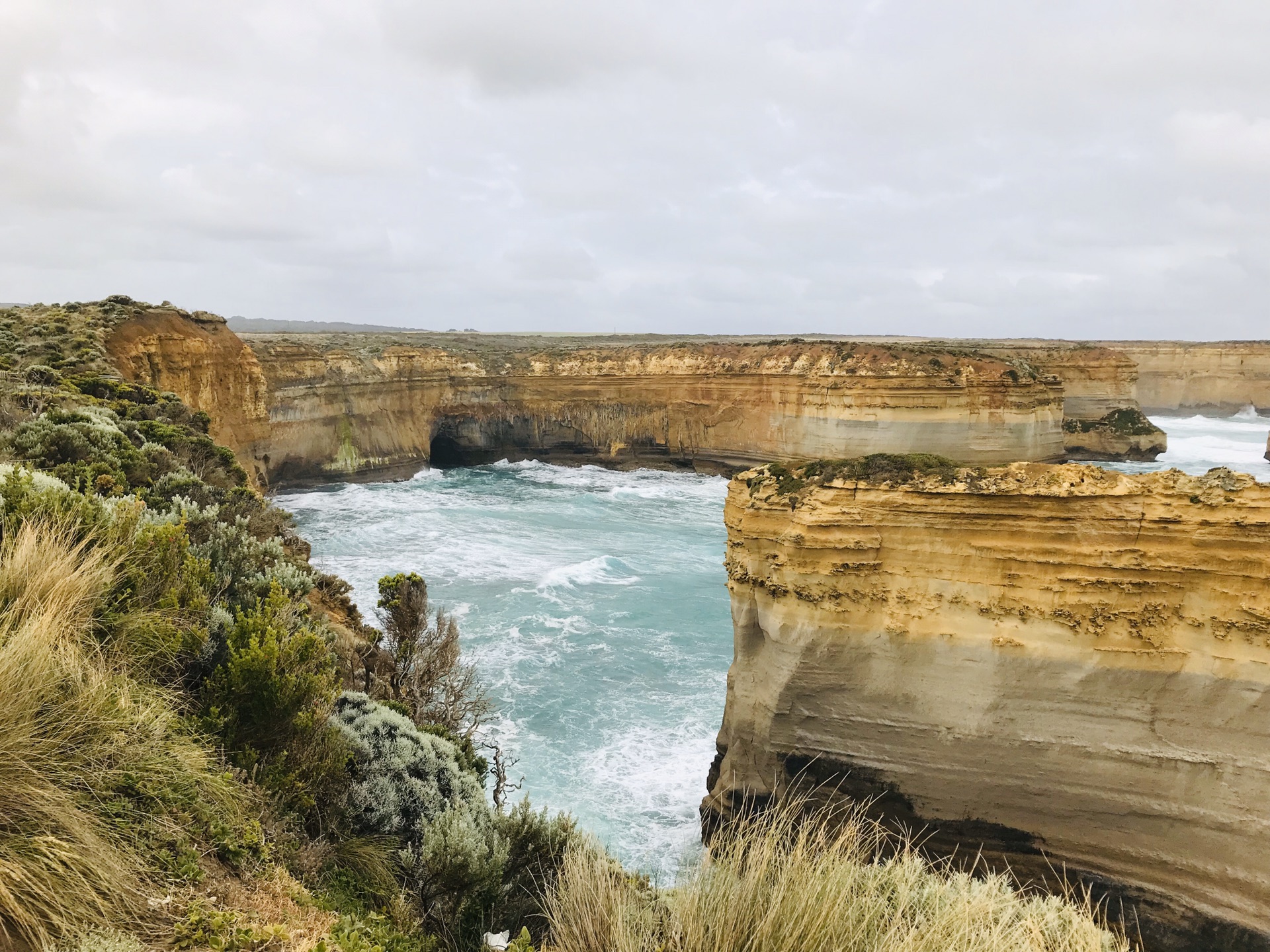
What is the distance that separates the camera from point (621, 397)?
42219mm

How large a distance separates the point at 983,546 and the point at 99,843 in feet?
28.9

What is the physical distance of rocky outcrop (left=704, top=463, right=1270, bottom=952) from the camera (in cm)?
827

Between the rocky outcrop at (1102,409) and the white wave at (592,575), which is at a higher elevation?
the rocky outcrop at (1102,409)

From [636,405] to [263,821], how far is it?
38840 mm

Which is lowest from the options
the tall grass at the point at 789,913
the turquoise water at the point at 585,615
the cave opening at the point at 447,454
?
the turquoise water at the point at 585,615

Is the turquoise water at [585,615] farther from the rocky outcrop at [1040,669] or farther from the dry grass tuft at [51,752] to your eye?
the dry grass tuft at [51,752]

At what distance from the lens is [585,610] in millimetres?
19141

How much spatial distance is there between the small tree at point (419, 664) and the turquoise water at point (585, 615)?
2.10m

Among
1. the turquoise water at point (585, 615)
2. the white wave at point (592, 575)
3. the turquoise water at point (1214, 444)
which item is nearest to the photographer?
the turquoise water at point (585, 615)

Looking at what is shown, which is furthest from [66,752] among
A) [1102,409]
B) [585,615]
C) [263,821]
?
[1102,409]

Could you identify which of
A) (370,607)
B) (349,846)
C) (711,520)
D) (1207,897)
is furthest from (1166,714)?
(711,520)

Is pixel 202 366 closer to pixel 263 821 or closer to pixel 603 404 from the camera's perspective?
pixel 263 821

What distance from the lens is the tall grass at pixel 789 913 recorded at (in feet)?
9.98

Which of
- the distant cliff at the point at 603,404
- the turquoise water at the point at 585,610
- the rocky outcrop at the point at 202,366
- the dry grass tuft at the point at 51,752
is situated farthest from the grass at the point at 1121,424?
the dry grass tuft at the point at 51,752
